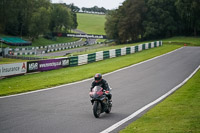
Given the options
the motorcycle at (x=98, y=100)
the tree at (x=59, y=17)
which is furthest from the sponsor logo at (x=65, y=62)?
the tree at (x=59, y=17)

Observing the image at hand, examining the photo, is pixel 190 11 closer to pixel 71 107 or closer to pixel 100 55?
pixel 100 55

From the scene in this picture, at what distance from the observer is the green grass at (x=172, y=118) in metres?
9.23

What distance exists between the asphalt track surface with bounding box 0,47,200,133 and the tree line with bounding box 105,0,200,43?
57206 mm

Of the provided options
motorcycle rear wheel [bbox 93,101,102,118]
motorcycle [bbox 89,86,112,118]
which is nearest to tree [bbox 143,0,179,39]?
motorcycle [bbox 89,86,112,118]

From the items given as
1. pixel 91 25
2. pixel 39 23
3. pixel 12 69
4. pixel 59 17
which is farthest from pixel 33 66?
pixel 91 25

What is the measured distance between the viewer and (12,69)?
2541cm

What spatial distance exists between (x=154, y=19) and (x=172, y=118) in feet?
235

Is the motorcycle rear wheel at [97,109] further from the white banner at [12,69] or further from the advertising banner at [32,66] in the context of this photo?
the advertising banner at [32,66]

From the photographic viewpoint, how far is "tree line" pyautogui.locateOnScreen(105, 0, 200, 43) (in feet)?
256

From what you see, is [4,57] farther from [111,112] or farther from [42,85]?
[111,112]

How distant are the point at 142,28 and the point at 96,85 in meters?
71.7

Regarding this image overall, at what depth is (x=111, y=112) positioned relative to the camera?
1274 centimetres

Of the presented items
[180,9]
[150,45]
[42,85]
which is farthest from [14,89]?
[180,9]

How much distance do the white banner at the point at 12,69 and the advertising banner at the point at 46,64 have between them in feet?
2.61
